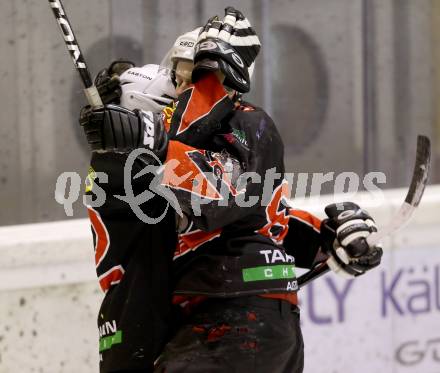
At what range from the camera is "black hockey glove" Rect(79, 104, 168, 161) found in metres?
1.80

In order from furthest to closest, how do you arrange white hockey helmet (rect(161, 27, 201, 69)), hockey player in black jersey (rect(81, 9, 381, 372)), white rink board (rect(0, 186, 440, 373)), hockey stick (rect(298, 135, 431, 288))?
white rink board (rect(0, 186, 440, 373)) < hockey stick (rect(298, 135, 431, 288)) < white hockey helmet (rect(161, 27, 201, 69)) < hockey player in black jersey (rect(81, 9, 381, 372))

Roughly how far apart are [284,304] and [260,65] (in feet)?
6.22

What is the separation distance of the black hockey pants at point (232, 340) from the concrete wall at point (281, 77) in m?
1.26

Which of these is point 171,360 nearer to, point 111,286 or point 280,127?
point 111,286

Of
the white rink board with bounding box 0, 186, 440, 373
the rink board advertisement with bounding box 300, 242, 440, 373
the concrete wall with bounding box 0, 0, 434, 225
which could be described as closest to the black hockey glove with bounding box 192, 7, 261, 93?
the white rink board with bounding box 0, 186, 440, 373

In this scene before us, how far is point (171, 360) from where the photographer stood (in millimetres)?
2070

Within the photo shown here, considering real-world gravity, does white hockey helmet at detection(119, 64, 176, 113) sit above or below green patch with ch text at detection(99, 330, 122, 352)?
above

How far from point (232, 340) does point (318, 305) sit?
140 cm

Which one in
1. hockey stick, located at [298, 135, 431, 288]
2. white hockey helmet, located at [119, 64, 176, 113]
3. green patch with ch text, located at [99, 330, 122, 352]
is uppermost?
white hockey helmet, located at [119, 64, 176, 113]

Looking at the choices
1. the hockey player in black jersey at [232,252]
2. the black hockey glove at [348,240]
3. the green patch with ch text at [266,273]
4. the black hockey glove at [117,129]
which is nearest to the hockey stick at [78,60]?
the black hockey glove at [117,129]

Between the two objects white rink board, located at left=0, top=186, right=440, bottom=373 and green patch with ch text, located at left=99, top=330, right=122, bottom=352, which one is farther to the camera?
white rink board, located at left=0, top=186, right=440, bottom=373

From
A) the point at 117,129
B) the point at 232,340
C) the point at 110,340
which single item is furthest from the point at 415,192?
the point at 117,129

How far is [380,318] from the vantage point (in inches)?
139
